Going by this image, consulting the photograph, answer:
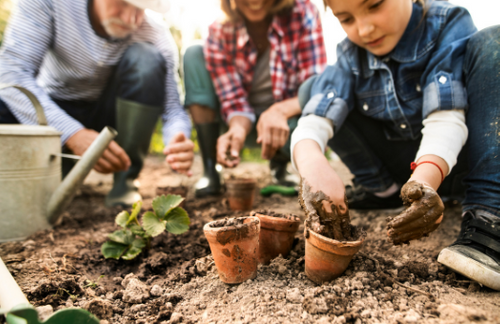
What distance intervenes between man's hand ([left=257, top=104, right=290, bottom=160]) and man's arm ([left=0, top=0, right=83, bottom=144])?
3.78 feet

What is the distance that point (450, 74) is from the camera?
1.36 meters

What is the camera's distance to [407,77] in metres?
1.53

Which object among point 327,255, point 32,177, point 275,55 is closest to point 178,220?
point 327,255

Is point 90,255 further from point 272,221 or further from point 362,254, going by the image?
point 362,254

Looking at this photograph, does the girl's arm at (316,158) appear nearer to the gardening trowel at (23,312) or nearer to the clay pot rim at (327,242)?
the clay pot rim at (327,242)

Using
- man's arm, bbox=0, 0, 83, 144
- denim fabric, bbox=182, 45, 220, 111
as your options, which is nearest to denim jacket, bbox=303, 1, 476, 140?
denim fabric, bbox=182, 45, 220, 111

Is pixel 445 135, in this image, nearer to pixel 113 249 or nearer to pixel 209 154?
pixel 113 249

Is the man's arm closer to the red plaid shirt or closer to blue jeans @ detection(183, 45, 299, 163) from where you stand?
blue jeans @ detection(183, 45, 299, 163)

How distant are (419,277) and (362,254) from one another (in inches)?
8.1

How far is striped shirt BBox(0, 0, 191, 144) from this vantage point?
190cm

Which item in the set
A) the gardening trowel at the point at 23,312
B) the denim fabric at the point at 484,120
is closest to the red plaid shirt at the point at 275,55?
the denim fabric at the point at 484,120

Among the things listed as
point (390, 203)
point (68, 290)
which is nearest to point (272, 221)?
point (68, 290)

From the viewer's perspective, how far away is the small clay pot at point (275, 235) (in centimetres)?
122

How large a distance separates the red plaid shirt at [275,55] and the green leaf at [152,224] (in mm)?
1173
